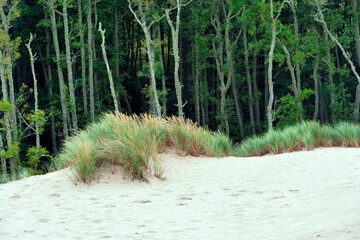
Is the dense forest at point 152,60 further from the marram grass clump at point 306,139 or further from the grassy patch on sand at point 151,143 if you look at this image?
the grassy patch on sand at point 151,143

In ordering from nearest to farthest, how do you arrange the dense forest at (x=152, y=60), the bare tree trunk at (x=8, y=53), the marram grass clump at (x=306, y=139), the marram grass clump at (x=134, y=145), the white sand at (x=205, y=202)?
the white sand at (x=205, y=202) → the marram grass clump at (x=134, y=145) → the marram grass clump at (x=306, y=139) → the bare tree trunk at (x=8, y=53) → the dense forest at (x=152, y=60)

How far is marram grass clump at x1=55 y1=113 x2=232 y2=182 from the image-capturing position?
8.63 m

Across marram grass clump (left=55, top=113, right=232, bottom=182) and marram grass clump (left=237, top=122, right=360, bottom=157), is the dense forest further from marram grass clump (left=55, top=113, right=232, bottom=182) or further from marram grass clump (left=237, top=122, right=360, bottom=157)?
marram grass clump (left=55, top=113, right=232, bottom=182)

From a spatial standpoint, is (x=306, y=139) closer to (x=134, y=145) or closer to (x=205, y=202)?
(x=134, y=145)

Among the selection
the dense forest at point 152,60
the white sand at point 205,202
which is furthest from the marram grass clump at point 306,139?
the dense forest at point 152,60

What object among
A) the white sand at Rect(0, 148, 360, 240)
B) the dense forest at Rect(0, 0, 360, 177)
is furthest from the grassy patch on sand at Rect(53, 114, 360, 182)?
the dense forest at Rect(0, 0, 360, 177)

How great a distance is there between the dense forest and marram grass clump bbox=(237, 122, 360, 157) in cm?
888

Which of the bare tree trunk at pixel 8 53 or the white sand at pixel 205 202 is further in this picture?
the bare tree trunk at pixel 8 53

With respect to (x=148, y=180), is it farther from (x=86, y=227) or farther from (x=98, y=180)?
(x=86, y=227)

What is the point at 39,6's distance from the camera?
28.2 meters

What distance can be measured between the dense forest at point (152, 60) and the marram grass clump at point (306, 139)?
8884mm

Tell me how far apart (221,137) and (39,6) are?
20.9 meters

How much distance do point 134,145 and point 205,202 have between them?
94.1 inches

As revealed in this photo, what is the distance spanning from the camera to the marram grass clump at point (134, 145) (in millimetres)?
8633
